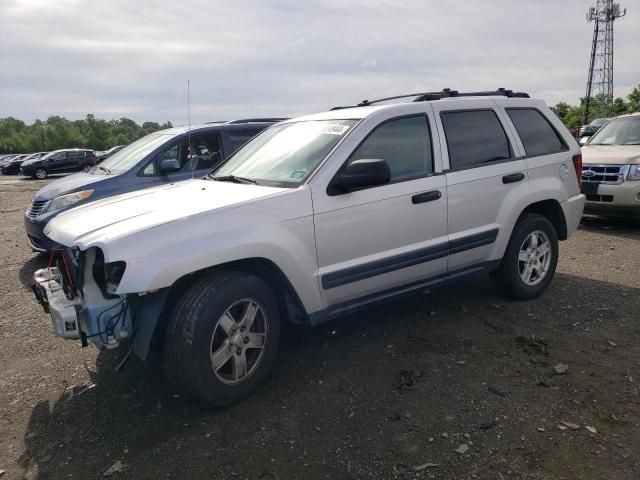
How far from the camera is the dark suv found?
2808 centimetres

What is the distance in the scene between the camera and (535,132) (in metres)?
4.85

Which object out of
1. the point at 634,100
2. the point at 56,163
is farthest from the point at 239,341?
the point at 634,100

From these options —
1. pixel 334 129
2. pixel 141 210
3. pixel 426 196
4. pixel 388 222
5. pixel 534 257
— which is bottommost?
pixel 534 257

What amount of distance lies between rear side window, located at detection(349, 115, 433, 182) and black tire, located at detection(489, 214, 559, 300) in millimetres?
1214

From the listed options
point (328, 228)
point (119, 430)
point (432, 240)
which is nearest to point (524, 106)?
point (432, 240)

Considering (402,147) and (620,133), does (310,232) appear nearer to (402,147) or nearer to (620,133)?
(402,147)

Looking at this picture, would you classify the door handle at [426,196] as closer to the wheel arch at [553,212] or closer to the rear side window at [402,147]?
the rear side window at [402,147]

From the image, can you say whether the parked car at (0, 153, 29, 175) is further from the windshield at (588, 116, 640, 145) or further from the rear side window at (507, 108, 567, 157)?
the rear side window at (507, 108, 567, 157)

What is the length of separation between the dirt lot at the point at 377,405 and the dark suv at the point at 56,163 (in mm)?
26222

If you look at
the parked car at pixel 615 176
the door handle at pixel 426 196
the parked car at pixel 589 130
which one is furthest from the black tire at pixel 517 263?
the parked car at pixel 589 130

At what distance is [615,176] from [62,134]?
103 metres

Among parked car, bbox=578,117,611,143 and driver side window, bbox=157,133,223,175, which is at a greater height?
driver side window, bbox=157,133,223,175

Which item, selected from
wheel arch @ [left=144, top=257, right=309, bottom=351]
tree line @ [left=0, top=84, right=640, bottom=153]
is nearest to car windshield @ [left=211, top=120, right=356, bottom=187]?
wheel arch @ [left=144, top=257, right=309, bottom=351]

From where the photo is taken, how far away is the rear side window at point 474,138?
166 inches
